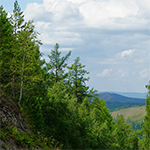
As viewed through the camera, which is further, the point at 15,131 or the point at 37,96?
the point at 37,96

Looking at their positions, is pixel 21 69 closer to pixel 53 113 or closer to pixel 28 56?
pixel 28 56

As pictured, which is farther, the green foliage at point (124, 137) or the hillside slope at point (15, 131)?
the green foliage at point (124, 137)

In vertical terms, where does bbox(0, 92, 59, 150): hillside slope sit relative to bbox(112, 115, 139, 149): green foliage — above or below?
above

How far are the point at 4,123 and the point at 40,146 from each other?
364 cm

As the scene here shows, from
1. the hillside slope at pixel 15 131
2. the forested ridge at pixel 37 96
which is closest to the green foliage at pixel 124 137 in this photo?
the forested ridge at pixel 37 96

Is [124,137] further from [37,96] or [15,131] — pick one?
[15,131]

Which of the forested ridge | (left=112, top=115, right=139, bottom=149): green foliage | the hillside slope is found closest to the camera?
the hillside slope

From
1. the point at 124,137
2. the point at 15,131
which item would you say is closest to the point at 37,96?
the point at 15,131

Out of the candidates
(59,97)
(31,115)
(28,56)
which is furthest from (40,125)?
(28,56)

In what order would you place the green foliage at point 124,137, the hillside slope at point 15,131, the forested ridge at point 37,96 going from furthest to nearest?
1. the green foliage at point 124,137
2. the forested ridge at point 37,96
3. the hillside slope at point 15,131

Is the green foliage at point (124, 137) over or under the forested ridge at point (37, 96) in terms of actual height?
under

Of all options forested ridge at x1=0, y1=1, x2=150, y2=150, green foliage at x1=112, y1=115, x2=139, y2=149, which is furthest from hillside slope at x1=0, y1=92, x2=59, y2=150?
green foliage at x1=112, y1=115, x2=139, y2=149

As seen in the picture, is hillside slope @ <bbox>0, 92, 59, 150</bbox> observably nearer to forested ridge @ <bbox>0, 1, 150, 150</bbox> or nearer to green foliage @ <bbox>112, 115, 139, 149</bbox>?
forested ridge @ <bbox>0, 1, 150, 150</bbox>

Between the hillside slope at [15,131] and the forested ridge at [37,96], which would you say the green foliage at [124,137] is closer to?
the forested ridge at [37,96]
